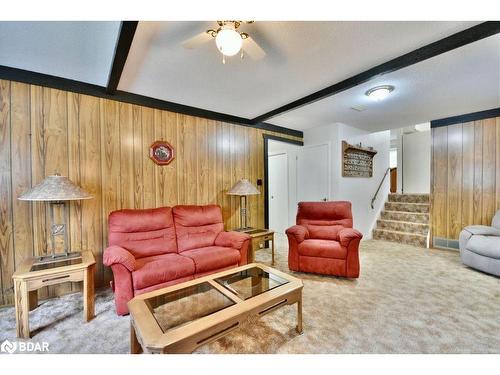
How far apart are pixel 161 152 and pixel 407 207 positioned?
17.1ft

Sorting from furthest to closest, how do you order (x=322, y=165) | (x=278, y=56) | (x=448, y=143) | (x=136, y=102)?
1. (x=322, y=165)
2. (x=448, y=143)
3. (x=136, y=102)
4. (x=278, y=56)

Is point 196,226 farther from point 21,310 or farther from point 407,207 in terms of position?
point 407,207

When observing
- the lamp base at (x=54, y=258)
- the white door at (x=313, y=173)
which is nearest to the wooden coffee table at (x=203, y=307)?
the lamp base at (x=54, y=258)

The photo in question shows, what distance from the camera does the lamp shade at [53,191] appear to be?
180 cm

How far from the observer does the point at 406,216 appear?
4574 millimetres

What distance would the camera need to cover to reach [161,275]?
1963mm

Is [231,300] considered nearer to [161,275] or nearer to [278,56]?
[161,275]

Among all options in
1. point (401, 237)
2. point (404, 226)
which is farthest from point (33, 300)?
point (404, 226)

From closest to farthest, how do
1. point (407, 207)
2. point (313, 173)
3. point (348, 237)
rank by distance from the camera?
point (348, 237), point (313, 173), point (407, 207)

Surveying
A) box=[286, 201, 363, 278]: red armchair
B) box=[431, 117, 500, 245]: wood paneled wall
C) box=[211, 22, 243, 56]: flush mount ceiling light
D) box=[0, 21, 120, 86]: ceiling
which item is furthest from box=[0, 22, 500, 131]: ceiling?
box=[286, 201, 363, 278]: red armchair

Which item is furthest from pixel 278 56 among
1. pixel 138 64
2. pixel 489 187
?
pixel 489 187

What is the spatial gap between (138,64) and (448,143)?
491 cm

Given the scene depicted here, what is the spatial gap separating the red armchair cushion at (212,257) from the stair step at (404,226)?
3.78 m
